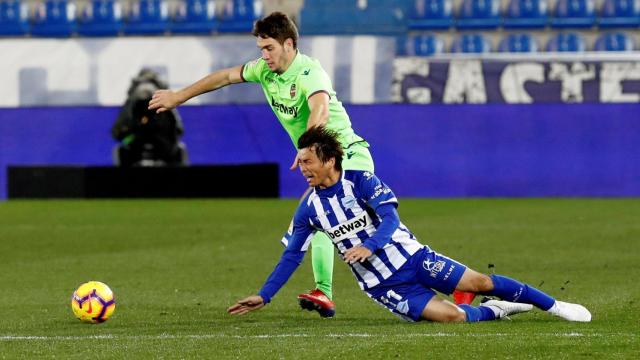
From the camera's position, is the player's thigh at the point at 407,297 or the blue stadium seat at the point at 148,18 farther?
the blue stadium seat at the point at 148,18

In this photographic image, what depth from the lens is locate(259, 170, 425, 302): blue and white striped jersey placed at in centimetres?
740

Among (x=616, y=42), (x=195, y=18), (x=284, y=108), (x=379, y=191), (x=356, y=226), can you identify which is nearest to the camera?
(x=379, y=191)

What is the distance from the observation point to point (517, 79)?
866 inches

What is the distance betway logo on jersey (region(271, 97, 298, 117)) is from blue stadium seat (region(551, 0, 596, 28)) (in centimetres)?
1928

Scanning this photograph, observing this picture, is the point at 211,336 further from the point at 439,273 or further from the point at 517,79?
the point at 517,79

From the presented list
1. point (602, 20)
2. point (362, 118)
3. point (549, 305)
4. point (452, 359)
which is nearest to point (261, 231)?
point (362, 118)

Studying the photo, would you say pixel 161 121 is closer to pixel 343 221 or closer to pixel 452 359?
pixel 343 221

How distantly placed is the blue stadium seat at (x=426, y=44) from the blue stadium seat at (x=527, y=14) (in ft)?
5.59

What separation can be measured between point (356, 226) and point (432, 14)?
2011 cm

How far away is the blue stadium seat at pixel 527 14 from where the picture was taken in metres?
26.9

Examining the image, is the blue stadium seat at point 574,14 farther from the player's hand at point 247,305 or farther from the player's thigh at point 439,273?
the player's hand at point 247,305

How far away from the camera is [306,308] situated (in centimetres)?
820

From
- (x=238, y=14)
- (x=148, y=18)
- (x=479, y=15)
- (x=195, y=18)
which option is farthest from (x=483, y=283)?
(x=148, y=18)

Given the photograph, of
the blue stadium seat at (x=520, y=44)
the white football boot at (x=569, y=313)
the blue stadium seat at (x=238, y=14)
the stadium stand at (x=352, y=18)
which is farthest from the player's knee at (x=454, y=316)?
the blue stadium seat at (x=238, y=14)
